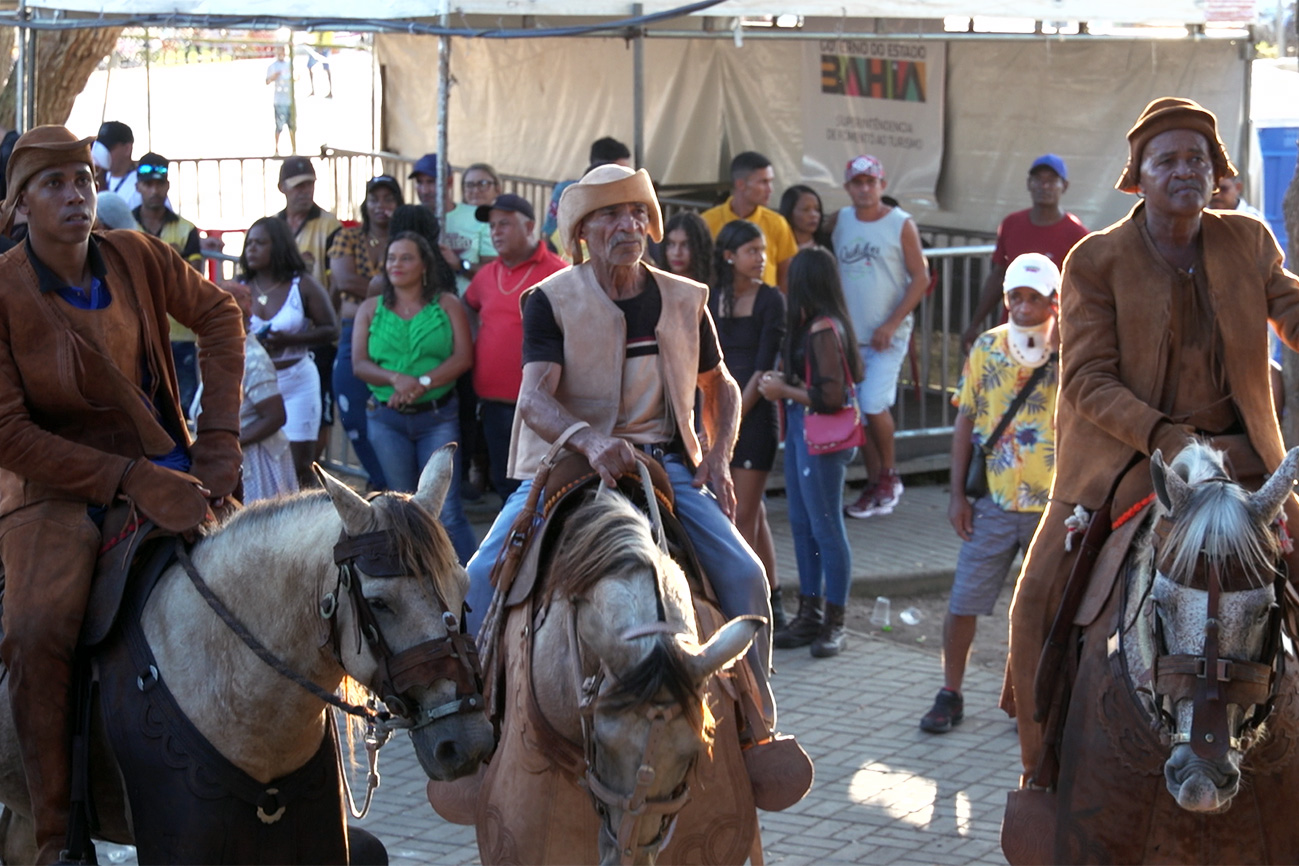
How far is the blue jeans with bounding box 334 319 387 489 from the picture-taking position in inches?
355

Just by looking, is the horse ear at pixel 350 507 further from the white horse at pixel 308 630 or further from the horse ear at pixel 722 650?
the horse ear at pixel 722 650

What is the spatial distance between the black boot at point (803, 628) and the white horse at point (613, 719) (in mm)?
3937

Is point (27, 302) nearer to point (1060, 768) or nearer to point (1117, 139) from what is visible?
point (1060, 768)

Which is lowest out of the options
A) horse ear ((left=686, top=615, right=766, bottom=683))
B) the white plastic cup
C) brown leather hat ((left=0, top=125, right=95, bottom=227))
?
the white plastic cup

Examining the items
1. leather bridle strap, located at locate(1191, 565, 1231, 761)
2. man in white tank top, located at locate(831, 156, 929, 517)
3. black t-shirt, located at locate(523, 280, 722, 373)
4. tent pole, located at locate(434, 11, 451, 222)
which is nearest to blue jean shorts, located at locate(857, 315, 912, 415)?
man in white tank top, located at locate(831, 156, 929, 517)

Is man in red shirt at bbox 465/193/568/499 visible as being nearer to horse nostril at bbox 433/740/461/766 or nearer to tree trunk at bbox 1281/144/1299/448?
tree trunk at bbox 1281/144/1299/448

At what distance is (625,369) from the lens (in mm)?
4902

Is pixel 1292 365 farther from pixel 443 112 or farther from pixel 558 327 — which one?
pixel 443 112

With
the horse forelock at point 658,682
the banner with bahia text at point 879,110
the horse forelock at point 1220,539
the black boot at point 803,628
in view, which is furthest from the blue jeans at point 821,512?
the banner with bahia text at point 879,110

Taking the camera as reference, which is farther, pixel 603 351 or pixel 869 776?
→ pixel 869 776

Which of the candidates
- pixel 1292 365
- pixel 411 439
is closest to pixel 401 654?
pixel 411 439

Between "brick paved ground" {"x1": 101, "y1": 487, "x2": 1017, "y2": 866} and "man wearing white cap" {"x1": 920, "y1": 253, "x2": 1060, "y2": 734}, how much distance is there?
0.57m

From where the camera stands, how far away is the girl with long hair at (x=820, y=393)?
821cm

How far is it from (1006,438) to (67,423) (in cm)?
408
